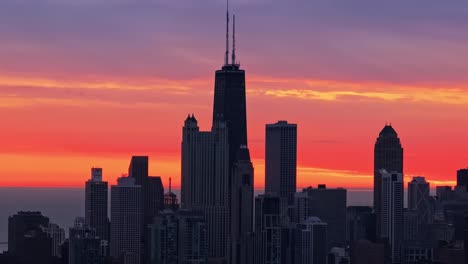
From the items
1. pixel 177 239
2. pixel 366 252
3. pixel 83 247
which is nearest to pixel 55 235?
pixel 83 247

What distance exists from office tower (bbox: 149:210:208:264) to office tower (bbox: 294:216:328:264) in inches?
454

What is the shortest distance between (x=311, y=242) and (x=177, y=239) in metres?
18.2

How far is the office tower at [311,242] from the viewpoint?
18000cm

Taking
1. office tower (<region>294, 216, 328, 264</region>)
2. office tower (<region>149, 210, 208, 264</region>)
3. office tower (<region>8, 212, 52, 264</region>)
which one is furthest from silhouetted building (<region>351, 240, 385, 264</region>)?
office tower (<region>8, 212, 52, 264</region>)

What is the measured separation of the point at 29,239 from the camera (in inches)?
6905

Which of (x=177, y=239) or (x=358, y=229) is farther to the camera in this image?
(x=358, y=229)

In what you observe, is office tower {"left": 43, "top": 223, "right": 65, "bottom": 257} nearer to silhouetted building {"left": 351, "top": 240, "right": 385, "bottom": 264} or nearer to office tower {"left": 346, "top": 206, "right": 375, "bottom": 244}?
silhouetted building {"left": 351, "top": 240, "right": 385, "bottom": 264}

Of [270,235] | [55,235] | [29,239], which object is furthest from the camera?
[270,235]

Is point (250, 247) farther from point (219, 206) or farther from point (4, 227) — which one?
point (4, 227)

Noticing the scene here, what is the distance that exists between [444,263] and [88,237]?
139 ft

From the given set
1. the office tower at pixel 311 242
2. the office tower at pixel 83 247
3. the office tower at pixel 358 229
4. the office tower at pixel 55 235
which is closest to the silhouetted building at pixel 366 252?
the office tower at pixel 311 242

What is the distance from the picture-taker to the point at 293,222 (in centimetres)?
19225

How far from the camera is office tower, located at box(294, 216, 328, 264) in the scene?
7087 inches

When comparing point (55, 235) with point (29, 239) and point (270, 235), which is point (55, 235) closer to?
point (29, 239)
